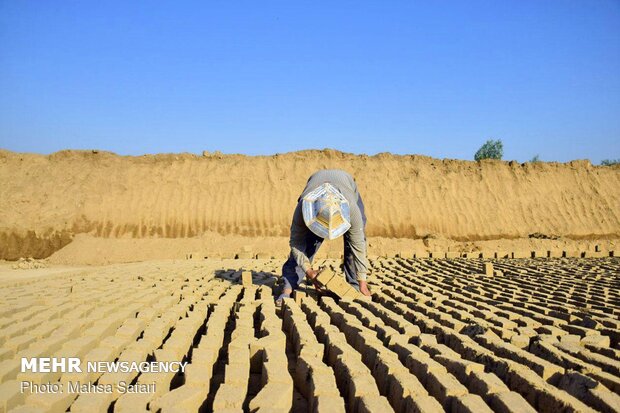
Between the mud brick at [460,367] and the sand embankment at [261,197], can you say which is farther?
the sand embankment at [261,197]

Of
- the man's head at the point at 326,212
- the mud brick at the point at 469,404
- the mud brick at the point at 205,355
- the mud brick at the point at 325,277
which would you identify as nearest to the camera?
the mud brick at the point at 469,404

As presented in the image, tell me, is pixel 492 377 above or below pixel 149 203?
below

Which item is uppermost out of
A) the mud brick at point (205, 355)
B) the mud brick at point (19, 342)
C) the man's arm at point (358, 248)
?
the man's arm at point (358, 248)

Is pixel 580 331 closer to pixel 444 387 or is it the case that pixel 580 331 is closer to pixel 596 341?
pixel 596 341

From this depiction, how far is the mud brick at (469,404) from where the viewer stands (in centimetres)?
190

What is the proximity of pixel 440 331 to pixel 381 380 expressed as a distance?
918 millimetres

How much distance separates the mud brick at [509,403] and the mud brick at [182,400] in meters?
A: 1.19

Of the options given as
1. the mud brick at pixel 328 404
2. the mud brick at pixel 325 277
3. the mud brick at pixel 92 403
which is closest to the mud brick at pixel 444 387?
the mud brick at pixel 328 404

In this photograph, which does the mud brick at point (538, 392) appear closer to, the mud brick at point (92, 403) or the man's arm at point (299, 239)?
the mud brick at point (92, 403)

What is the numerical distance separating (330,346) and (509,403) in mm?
1085

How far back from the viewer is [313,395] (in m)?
2.13

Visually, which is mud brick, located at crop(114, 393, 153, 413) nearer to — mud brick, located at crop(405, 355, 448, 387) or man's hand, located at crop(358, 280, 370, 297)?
mud brick, located at crop(405, 355, 448, 387)

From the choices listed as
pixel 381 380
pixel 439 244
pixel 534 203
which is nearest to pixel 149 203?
pixel 439 244

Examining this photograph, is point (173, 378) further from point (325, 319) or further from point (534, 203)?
point (534, 203)
